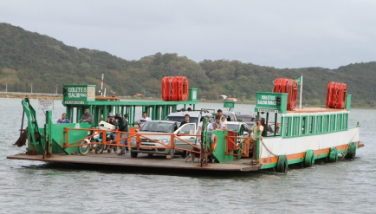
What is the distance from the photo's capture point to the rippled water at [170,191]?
20.7 m

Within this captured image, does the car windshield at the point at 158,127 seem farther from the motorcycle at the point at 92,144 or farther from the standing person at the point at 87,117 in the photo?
the standing person at the point at 87,117

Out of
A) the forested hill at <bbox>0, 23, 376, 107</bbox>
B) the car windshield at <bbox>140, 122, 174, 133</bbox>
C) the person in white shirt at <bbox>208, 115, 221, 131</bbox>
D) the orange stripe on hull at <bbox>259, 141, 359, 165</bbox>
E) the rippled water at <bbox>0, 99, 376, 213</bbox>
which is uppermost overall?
the forested hill at <bbox>0, 23, 376, 107</bbox>

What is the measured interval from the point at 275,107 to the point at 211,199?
591cm

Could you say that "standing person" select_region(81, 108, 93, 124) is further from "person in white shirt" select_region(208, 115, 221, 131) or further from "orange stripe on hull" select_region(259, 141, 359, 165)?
"orange stripe on hull" select_region(259, 141, 359, 165)

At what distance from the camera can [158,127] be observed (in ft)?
90.0

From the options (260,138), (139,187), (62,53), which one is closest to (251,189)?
(260,138)

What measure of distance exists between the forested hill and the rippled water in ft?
452

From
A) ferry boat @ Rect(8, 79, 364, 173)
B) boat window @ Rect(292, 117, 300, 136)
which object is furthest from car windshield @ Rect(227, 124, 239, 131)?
boat window @ Rect(292, 117, 300, 136)

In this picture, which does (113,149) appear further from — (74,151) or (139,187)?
(139,187)

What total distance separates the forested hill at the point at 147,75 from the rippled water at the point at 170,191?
5428 inches

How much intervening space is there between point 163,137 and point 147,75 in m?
163

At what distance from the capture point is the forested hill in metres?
174

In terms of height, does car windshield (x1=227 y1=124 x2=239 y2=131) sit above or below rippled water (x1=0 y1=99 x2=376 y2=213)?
above

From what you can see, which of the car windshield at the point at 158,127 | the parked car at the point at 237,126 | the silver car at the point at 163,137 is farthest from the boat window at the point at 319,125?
the car windshield at the point at 158,127
